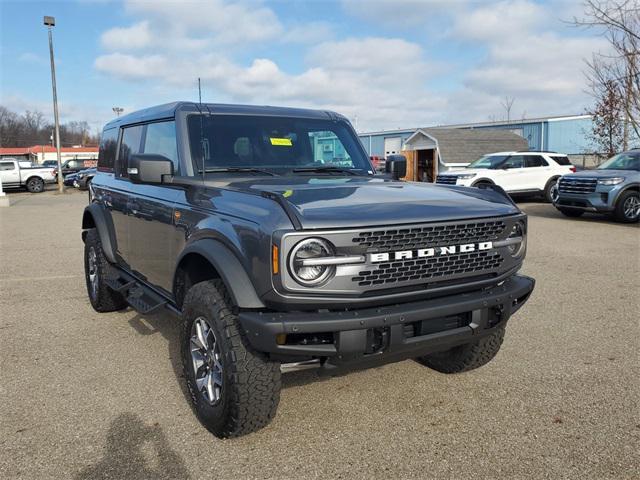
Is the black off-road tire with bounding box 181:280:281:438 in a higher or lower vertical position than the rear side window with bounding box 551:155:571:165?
lower

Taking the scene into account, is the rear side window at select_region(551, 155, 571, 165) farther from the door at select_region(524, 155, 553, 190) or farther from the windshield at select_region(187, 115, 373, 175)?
the windshield at select_region(187, 115, 373, 175)

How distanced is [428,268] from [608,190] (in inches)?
458

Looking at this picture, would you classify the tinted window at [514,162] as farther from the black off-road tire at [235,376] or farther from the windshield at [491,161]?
the black off-road tire at [235,376]

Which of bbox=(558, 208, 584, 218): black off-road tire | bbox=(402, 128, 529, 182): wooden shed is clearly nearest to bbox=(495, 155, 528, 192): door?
bbox=(558, 208, 584, 218): black off-road tire

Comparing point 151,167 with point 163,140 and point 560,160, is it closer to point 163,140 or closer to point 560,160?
point 163,140

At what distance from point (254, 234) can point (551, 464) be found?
1.94 metres

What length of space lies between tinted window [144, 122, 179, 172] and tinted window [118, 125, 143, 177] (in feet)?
0.84

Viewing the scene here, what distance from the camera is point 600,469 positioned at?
2848 mm

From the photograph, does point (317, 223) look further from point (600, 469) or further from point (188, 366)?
point (600, 469)

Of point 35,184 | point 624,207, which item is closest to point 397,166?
point 624,207

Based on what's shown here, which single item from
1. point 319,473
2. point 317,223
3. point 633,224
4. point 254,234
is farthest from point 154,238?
point 633,224

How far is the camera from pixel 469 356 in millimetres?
3904

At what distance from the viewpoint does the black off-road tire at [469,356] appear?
3846 millimetres

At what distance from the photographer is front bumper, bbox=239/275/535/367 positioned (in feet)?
8.80
